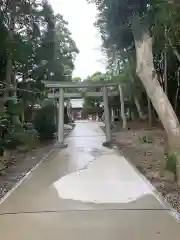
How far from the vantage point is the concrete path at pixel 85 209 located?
16.6 ft

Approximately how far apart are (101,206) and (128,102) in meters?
26.5

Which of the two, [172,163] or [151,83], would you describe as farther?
[151,83]

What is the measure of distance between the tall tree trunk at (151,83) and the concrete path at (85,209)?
4.85 feet

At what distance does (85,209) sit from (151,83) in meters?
4.43

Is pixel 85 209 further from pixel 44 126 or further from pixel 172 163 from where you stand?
pixel 44 126

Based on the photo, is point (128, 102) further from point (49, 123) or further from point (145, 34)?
point (145, 34)

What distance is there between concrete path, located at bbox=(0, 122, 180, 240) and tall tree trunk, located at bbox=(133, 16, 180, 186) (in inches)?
58.2

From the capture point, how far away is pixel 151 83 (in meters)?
9.72

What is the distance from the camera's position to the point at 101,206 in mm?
6613

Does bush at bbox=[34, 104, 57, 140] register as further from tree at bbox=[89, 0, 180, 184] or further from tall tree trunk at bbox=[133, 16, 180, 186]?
tall tree trunk at bbox=[133, 16, 180, 186]

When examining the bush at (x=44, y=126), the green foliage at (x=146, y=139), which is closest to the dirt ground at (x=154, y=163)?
the green foliage at (x=146, y=139)

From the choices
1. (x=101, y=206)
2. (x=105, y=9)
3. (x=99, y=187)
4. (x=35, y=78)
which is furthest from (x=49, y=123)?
(x=101, y=206)

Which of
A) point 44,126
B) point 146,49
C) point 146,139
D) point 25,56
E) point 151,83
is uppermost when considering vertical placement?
point 25,56

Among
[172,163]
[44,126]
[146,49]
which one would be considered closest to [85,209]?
[172,163]
